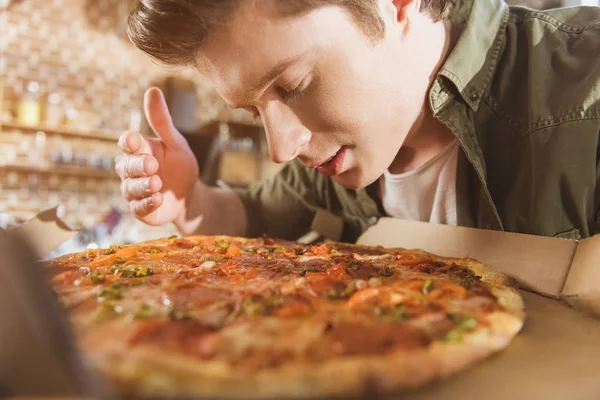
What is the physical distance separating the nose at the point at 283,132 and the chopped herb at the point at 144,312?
0.45 m

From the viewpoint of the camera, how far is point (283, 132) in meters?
0.94

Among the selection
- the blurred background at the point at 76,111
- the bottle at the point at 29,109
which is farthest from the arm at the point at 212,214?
the bottle at the point at 29,109

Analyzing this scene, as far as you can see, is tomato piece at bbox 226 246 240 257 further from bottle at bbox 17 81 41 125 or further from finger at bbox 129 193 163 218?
bottle at bbox 17 81 41 125

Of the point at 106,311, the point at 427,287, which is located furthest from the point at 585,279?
the point at 106,311

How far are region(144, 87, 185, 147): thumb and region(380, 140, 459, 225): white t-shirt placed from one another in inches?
25.6

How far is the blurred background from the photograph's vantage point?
407 cm

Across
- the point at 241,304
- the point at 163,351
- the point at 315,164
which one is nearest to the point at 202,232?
the point at 315,164

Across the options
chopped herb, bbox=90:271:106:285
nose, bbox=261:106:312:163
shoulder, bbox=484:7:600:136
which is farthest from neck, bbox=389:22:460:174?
chopped herb, bbox=90:271:106:285

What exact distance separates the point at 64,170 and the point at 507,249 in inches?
162

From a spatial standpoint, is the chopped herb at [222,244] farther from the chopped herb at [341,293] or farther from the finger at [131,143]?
the chopped herb at [341,293]

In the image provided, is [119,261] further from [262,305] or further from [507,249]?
[507,249]

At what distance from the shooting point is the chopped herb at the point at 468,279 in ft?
2.47

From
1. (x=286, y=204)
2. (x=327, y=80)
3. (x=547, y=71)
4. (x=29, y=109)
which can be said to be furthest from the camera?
(x=29, y=109)

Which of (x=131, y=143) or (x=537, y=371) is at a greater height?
(x=131, y=143)
